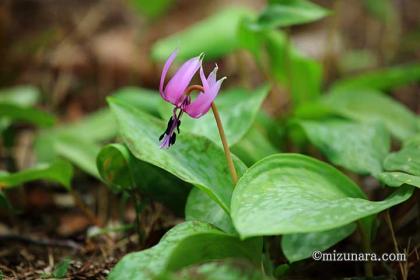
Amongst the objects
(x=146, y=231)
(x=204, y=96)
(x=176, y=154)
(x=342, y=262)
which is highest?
(x=204, y=96)

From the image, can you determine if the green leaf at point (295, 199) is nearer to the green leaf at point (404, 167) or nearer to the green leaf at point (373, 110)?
the green leaf at point (404, 167)

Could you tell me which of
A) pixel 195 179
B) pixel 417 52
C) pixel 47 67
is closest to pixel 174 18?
pixel 47 67

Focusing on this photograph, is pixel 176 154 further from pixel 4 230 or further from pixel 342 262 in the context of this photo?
pixel 4 230

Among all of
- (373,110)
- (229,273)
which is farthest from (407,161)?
(373,110)

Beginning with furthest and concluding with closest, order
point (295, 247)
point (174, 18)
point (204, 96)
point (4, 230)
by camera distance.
→ point (174, 18), point (4, 230), point (295, 247), point (204, 96)

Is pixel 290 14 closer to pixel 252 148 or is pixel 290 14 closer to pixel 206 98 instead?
pixel 252 148

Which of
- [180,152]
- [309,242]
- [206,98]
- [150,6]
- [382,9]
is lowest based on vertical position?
[309,242]
